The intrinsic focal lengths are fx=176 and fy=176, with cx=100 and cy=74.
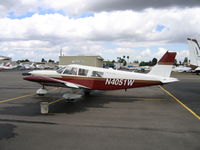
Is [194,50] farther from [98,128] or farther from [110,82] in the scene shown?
[98,128]

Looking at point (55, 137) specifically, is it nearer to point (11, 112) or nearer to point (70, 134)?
point (70, 134)

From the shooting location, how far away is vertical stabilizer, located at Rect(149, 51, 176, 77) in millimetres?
11289

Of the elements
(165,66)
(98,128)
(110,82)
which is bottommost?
(98,128)

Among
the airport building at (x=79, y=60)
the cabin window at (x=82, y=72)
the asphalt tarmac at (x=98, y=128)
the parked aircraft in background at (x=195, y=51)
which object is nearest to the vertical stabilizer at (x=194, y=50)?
the parked aircraft in background at (x=195, y=51)

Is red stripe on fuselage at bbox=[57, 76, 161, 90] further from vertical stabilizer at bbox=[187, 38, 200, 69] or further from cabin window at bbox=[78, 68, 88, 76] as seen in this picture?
vertical stabilizer at bbox=[187, 38, 200, 69]

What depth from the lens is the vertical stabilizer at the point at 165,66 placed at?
37.0 feet

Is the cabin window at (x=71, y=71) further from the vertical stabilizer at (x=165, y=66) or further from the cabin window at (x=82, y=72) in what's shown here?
the vertical stabilizer at (x=165, y=66)

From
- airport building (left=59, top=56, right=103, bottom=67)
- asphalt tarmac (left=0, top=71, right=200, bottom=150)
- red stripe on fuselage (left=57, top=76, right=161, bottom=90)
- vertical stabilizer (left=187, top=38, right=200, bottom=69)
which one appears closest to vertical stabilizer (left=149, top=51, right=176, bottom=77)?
red stripe on fuselage (left=57, top=76, right=161, bottom=90)

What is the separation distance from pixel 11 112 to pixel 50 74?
12.5 feet

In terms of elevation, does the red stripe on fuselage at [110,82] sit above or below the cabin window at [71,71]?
below

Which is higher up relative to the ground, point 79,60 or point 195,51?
point 79,60

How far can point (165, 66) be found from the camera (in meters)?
11.3

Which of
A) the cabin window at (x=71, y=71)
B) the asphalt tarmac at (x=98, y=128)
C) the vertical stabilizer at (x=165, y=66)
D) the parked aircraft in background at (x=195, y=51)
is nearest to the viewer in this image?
the asphalt tarmac at (x=98, y=128)

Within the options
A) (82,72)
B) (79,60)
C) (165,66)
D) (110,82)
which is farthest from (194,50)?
(79,60)
